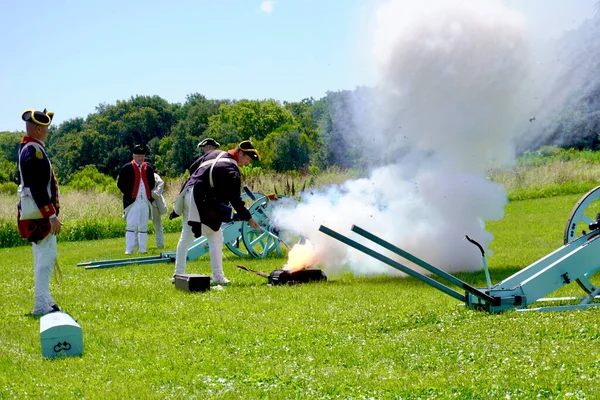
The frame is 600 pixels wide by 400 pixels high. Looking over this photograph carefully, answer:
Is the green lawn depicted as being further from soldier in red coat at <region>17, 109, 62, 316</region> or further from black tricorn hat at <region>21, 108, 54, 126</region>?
black tricorn hat at <region>21, 108, 54, 126</region>

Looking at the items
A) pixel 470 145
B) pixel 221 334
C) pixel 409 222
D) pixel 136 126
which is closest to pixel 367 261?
pixel 409 222

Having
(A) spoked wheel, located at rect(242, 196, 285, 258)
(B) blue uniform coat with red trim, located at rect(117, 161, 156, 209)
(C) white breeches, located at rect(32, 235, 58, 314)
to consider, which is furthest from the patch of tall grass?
(C) white breeches, located at rect(32, 235, 58, 314)

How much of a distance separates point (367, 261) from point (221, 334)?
378 centimetres

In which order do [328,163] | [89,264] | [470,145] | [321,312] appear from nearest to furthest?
[321,312] → [470,145] → [89,264] → [328,163]

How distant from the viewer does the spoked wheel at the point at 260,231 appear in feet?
36.4

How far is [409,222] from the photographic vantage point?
9320 millimetres

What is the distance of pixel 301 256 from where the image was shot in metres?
9.01

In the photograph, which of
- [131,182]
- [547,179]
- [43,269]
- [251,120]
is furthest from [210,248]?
[251,120]

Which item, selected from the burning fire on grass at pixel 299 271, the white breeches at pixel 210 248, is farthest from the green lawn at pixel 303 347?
the white breeches at pixel 210 248

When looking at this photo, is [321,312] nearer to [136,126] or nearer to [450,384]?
[450,384]

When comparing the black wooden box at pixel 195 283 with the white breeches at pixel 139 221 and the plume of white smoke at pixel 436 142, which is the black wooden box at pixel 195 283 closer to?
the plume of white smoke at pixel 436 142

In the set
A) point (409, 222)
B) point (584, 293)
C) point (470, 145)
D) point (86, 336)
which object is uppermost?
point (470, 145)

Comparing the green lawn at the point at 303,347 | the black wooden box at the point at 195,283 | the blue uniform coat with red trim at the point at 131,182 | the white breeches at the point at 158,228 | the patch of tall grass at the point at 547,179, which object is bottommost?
the green lawn at the point at 303,347

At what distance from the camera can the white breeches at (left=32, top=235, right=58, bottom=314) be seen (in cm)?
698
